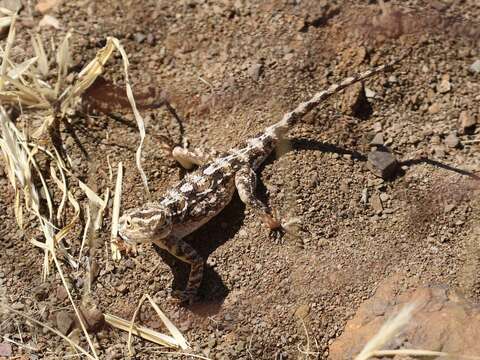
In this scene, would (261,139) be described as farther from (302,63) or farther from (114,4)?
(114,4)

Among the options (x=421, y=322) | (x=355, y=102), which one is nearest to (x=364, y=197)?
(x=355, y=102)

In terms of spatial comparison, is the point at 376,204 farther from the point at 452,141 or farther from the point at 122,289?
the point at 122,289

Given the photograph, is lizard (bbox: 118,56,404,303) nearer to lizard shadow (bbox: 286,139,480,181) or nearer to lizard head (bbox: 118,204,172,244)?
lizard head (bbox: 118,204,172,244)

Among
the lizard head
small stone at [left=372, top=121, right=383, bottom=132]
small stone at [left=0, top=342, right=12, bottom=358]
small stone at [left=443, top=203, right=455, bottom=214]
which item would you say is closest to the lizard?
the lizard head

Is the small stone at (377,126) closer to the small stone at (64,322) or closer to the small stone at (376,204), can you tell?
the small stone at (376,204)

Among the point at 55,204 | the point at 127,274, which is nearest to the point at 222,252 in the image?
the point at 127,274

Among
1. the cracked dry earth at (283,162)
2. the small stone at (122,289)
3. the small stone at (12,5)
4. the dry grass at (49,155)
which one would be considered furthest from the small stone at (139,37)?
the small stone at (122,289)
